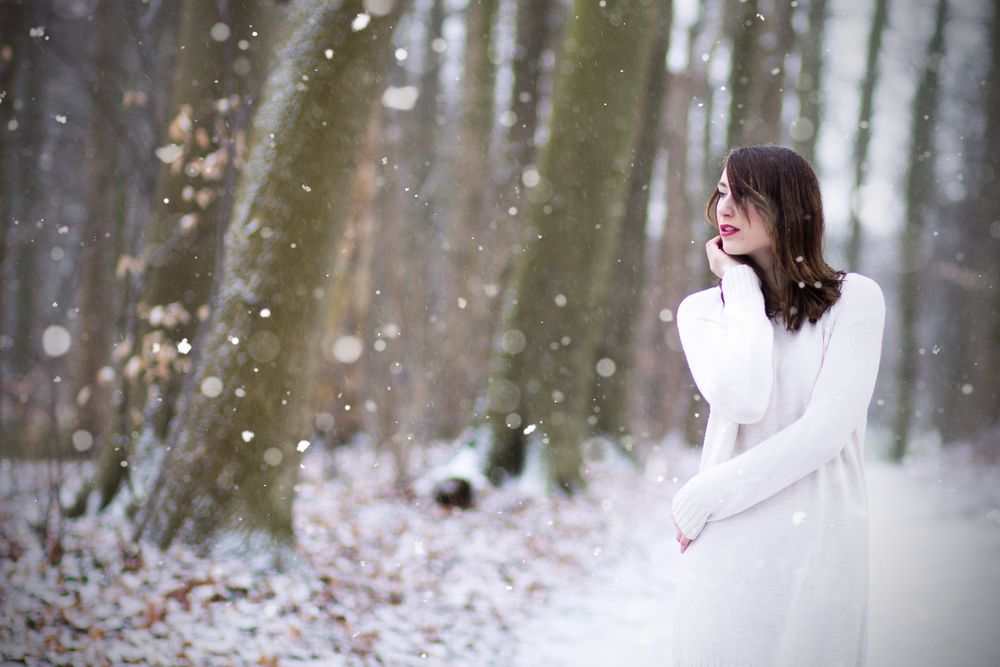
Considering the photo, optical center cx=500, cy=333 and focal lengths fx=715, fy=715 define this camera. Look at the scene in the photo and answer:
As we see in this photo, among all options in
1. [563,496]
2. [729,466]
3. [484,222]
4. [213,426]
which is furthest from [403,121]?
[729,466]

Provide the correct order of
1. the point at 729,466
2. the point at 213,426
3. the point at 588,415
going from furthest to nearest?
the point at 588,415 < the point at 213,426 < the point at 729,466

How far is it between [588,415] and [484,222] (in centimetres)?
411

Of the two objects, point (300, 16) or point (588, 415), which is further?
point (588, 415)

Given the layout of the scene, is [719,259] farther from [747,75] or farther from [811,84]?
[811,84]

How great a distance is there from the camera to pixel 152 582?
449 centimetres

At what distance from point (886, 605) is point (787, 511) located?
4.47 m

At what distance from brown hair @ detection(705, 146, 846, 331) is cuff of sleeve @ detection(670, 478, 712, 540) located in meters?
0.59

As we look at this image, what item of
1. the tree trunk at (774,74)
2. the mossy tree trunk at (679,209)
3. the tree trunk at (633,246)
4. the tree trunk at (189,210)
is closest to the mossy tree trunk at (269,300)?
the tree trunk at (189,210)

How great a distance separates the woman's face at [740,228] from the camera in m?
2.20

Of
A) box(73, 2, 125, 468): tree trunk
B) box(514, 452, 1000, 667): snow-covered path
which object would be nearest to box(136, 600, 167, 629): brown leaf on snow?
box(514, 452, 1000, 667): snow-covered path

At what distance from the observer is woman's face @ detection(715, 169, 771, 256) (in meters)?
2.20

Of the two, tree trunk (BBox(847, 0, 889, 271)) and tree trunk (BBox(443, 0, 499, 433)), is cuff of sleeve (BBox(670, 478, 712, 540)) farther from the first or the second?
tree trunk (BBox(847, 0, 889, 271))

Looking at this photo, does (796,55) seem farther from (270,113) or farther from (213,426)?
(213,426)

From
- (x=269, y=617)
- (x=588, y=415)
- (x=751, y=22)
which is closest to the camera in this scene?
(x=269, y=617)
